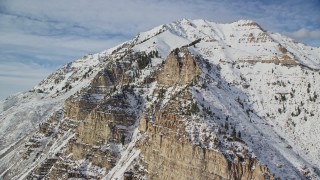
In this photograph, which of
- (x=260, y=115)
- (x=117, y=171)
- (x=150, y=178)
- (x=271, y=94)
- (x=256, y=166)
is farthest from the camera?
(x=271, y=94)

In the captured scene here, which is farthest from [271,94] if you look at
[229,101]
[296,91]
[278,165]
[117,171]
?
[117,171]

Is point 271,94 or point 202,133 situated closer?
point 202,133

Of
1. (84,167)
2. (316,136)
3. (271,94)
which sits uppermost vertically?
(271,94)

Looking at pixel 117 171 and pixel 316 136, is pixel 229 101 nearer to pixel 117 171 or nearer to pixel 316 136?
pixel 316 136

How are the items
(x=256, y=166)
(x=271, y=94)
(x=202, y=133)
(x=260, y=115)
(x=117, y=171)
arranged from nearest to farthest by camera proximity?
(x=256, y=166) < (x=202, y=133) < (x=117, y=171) < (x=260, y=115) < (x=271, y=94)

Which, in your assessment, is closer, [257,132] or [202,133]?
[202,133]

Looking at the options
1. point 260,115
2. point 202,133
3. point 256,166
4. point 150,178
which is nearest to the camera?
point 256,166

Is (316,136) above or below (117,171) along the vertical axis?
above

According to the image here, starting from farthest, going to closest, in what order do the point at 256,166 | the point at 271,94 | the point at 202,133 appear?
1. the point at 271,94
2. the point at 202,133
3. the point at 256,166

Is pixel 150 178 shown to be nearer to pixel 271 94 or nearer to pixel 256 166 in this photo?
pixel 256 166

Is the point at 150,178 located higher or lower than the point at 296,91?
lower
